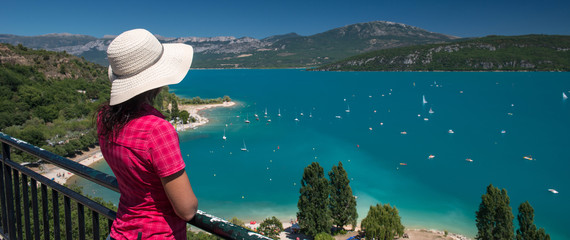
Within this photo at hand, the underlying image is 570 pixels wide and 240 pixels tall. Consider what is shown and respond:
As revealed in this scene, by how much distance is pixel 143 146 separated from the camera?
111 cm

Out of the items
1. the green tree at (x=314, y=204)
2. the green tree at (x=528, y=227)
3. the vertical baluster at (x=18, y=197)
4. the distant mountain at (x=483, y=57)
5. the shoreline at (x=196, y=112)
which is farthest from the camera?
the distant mountain at (x=483, y=57)

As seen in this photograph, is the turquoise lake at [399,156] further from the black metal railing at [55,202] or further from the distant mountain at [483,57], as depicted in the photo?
the distant mountain at [483,57]

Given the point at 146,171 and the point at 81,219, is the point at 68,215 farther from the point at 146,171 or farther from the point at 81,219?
the point at 146,171

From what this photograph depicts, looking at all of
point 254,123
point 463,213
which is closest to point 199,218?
point 463,213

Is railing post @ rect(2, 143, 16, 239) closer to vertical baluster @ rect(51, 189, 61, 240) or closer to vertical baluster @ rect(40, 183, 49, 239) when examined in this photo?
vertical baluster @ rect(40, 183, 49, 239)

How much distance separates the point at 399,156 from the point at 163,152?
110ft

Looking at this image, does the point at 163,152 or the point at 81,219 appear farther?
the point at 81,219

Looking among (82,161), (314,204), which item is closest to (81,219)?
(314,204)

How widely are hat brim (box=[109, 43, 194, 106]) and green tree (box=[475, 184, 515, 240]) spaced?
15127mm

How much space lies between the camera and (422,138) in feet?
131

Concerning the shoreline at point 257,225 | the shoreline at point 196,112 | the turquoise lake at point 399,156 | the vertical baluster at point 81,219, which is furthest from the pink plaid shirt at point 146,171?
the shoreline at point 196,112

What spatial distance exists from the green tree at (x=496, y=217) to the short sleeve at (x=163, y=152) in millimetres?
15269

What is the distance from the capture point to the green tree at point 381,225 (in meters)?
14.4

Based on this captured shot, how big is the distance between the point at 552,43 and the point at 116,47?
166m
